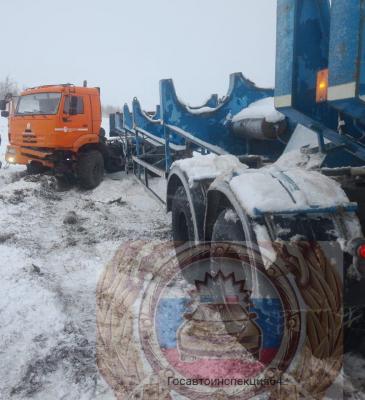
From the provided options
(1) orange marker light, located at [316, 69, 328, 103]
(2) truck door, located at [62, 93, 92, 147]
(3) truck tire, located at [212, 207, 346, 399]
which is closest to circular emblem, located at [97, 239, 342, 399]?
(3) truck tire, located at [212, 207, 346, 399]

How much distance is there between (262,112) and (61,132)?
592 centimetres

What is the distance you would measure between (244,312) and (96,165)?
7.51 meters

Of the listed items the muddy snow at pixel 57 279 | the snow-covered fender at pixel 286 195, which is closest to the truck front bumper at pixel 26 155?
the muddy snow at pixel 57 279

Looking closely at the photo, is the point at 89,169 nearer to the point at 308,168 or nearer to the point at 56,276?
the point at 56,276

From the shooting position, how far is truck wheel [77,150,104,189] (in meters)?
9.09

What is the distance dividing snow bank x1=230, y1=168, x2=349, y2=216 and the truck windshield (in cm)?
746

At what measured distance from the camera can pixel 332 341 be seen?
2.06 m

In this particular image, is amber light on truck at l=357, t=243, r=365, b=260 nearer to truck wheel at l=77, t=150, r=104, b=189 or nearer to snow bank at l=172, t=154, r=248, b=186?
snow bank at l=172, t=154, r=248, b=186

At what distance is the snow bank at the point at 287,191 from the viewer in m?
2.02

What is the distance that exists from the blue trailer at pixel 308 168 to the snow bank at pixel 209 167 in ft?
0.04

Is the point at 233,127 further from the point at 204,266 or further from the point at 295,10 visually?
the point at 295,10

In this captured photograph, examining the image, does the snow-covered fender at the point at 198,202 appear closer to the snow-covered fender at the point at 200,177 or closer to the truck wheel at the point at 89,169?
the snow-covered fender at the point at 200,177

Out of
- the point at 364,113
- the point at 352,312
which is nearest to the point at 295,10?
the point at 364,113

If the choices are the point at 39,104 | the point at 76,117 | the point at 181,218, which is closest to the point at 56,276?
the point at 181,218
